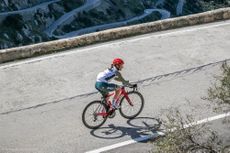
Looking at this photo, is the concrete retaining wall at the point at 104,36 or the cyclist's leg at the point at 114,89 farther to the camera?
the concrete retaining wall at the point at 104,36

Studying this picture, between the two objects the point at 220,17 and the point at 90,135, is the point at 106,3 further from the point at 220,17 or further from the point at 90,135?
the point at 90,135

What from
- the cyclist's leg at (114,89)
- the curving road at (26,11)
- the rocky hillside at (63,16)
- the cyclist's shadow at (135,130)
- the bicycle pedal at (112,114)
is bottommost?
the rocky hillside at (63,16)

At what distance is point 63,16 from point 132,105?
61981mm

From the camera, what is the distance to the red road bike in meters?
11.9

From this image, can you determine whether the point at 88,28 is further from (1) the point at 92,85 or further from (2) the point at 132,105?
(2) the point at 132,105

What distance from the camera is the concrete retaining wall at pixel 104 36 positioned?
51.8 feet

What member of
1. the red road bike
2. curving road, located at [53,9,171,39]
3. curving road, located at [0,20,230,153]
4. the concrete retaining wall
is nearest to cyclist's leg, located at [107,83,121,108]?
the red road bike

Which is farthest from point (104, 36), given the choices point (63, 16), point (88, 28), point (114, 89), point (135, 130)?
point (63, 16)

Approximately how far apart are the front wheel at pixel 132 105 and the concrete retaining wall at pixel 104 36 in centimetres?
484

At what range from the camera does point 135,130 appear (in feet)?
39.2

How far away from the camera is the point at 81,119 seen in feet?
40.2

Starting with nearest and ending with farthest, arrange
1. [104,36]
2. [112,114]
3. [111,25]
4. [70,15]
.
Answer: [112,114], [104,36], [70,15], [111,25]

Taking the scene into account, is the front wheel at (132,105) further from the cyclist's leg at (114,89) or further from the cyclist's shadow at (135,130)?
the cyclist's leg at (114,89)

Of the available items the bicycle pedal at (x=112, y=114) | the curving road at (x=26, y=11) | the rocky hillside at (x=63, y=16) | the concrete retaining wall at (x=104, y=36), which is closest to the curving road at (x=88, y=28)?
the rocky hillside at (x=63, y=16)
